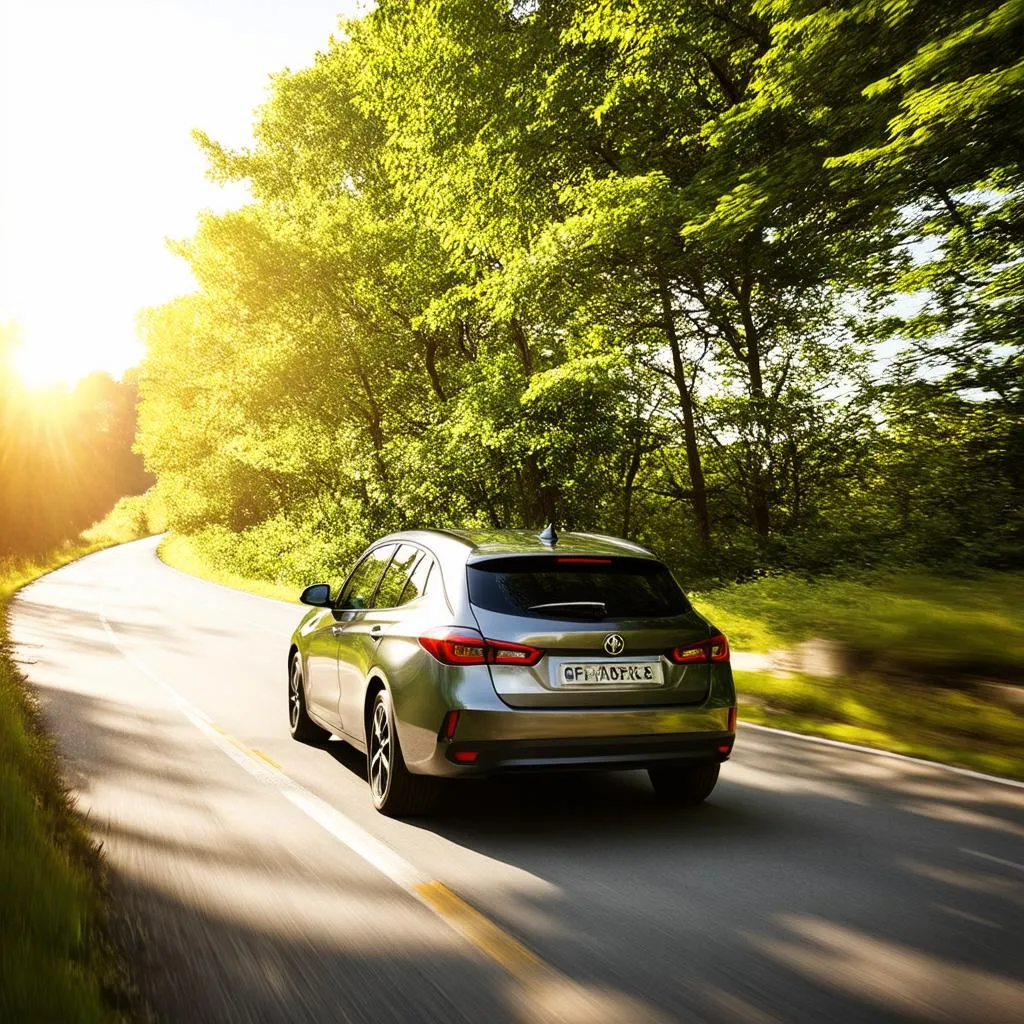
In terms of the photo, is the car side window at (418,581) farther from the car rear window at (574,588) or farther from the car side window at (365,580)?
the car side window at (365,580)

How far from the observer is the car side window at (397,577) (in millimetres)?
5869

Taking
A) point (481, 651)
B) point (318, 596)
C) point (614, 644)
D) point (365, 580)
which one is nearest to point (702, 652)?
point (614, 644)

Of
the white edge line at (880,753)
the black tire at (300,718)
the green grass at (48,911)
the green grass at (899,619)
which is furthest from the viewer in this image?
the green grass at (899,619)

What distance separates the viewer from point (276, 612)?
20531mm

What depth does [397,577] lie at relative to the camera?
238 inches

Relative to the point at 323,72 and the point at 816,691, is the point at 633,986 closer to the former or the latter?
the point at 816,691

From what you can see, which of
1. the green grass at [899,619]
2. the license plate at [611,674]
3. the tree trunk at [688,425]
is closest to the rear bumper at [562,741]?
the license plate at [611,674]

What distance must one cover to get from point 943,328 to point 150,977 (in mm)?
13125

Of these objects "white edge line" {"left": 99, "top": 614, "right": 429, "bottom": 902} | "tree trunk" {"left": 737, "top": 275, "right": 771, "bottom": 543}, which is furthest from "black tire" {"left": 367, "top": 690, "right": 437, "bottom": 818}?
"tree trunk" {"left": 737, "top": 275, "right": 771, "bottom": 543}

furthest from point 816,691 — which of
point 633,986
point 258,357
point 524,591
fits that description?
point 258,357

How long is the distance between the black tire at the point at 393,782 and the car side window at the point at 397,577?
2.15 feet

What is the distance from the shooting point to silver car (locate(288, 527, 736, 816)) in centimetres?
477

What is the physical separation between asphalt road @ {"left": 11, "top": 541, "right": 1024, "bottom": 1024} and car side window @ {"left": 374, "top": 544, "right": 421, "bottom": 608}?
1.20 meters

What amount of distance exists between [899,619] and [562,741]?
17.6ft
